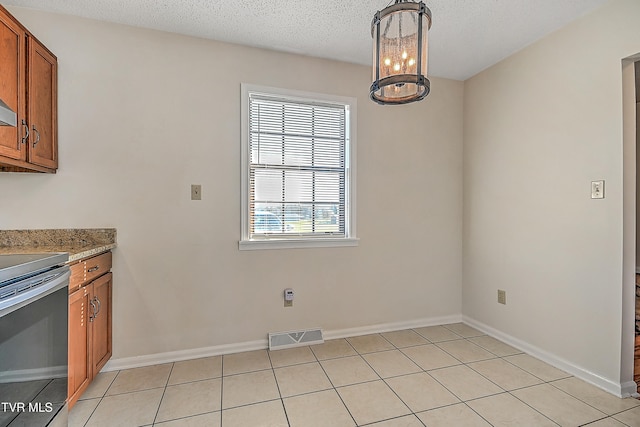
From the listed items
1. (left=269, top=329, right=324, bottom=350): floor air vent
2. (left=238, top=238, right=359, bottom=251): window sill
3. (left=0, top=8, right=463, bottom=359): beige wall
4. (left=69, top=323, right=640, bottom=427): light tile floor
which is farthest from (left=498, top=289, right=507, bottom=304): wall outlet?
(left=269, top=329, right=324, bottom=350): floor air vent

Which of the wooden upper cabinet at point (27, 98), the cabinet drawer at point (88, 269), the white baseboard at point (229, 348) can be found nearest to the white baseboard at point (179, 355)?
the white baseboard at point (229, 348)

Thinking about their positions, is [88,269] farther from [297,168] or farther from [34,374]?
[297,168]

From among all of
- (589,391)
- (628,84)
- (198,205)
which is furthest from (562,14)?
(198,205)

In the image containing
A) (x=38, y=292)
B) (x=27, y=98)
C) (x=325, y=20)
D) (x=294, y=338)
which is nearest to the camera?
(x=38, y=292)

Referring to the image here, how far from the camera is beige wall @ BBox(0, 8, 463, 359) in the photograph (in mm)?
2207

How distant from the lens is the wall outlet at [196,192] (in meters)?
2.45

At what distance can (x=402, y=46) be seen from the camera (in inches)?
58.0

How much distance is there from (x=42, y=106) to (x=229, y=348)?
2.12 metres

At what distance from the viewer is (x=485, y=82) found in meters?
3.00

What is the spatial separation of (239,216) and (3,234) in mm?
1506

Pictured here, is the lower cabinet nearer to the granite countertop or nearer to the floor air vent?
the granite countertop

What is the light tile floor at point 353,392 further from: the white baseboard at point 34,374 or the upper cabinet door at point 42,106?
the upper cabinet door at point 42,106

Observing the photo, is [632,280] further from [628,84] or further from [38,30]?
[38,30]

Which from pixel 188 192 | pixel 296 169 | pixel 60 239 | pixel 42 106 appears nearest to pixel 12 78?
pixel 42 106
